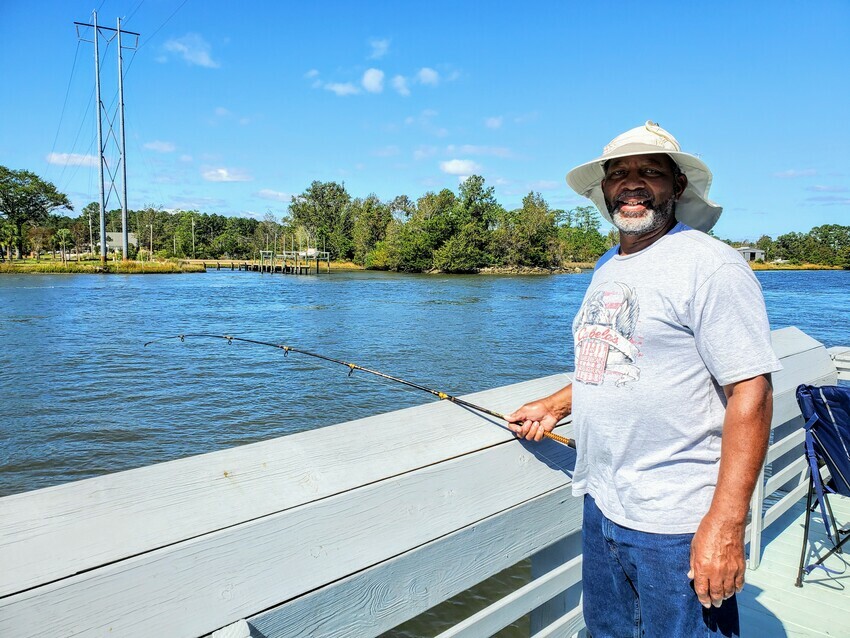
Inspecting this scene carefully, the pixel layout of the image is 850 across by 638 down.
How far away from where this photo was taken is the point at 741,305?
1.30 m

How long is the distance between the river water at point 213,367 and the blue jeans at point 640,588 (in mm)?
3398

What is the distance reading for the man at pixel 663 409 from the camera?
129 centimetres

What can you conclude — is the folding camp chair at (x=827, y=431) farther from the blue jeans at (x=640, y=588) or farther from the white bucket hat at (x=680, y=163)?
the blue jeans at (x=640, y=588)

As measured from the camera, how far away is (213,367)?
50.2 feet

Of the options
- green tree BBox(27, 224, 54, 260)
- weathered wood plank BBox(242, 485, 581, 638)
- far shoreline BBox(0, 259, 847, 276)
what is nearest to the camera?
weathered wood plank BBox(242, 485, 581, 638)

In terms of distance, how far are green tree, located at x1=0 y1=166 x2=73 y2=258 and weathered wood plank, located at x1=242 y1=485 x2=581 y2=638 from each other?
85.0 meters

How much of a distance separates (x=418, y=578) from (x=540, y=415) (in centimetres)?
53

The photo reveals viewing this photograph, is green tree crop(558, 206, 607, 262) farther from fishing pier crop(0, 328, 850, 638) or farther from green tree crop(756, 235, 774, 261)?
fishing pier crop(0, 328, 850, 638)

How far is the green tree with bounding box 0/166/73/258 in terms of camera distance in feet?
232

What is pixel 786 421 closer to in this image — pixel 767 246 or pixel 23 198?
pixel 23 198

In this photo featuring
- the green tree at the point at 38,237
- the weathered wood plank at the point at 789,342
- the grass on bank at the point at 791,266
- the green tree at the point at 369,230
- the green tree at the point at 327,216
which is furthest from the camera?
the grass on bank at the point at 791,266

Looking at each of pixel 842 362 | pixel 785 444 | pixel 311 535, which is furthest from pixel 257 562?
pixel 842 362

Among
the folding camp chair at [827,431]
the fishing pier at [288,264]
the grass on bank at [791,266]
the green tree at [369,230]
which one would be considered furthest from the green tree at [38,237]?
the grass on bank at [791,266]

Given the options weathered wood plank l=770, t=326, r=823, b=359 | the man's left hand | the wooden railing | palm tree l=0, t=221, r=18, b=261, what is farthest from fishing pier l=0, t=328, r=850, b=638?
palm tree l=0, t=221, r=18, b=261
